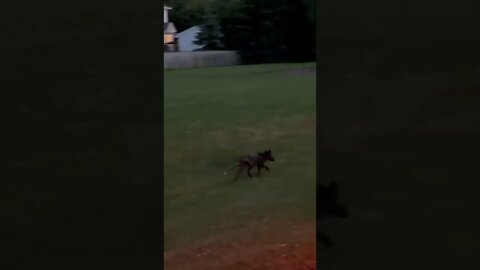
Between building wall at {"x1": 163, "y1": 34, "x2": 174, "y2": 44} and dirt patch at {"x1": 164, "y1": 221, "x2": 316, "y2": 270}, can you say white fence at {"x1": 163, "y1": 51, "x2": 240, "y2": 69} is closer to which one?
building wall at {"x1": 163, "y1": 34, "x2": 174, "y2": 44}

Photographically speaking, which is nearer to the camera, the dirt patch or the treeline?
the dirt patch

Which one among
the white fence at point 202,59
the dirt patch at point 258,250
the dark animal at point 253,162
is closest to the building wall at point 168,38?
the white fence at point 202,59

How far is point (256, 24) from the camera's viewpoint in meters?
2.27

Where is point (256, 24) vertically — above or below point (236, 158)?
above

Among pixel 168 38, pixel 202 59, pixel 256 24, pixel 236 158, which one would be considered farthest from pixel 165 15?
pixel 236 158

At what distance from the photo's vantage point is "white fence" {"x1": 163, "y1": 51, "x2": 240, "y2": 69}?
7.21 ft

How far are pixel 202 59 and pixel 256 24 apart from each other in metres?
0.22
